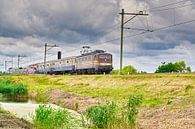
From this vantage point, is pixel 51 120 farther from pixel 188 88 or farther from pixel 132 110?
pixel 188 88

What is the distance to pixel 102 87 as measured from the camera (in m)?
59.2

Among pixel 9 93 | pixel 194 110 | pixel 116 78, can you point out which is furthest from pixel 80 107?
pixel 9 93

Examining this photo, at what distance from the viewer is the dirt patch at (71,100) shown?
41531 mm

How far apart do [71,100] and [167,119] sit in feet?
67.1

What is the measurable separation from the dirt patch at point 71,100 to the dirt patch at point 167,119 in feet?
31.7

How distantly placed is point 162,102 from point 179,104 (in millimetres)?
2646

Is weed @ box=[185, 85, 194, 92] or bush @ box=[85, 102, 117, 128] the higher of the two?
weed @ box=[185, 85, 194, 92]

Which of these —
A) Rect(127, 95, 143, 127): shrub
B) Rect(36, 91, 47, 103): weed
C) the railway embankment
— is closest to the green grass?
Rect(127, 95, 143, 127): shrub

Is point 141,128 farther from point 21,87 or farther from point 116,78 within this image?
point 21,87

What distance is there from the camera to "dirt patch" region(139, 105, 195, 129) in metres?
26.4

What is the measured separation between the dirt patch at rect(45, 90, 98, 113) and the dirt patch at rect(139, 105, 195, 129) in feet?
31.7

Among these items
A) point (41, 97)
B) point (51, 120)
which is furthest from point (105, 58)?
point (51, 120)

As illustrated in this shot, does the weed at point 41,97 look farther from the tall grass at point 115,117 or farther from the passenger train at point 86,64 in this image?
the tall grass at point 115,117

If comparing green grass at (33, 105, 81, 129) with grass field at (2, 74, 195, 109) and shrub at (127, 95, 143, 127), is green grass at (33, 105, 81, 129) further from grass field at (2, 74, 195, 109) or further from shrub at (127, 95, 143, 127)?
grass field at (2, 74, 195, 109)
